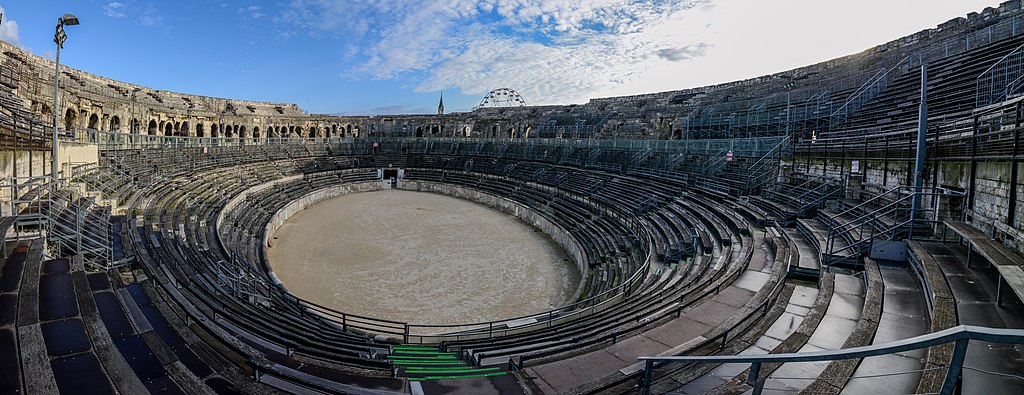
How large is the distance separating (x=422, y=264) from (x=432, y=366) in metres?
12.3

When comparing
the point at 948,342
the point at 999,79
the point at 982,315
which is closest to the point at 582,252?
the point at 982,315

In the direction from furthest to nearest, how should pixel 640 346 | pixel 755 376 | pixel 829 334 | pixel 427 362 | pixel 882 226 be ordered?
1. pixel 882 226
2. pixel 427 362
3. pixel 640 346
4. pixel 829 334
5. pixel 755 376

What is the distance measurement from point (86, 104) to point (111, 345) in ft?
125

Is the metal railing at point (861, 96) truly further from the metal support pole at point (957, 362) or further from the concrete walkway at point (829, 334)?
the metal support pole at point (957, 362)

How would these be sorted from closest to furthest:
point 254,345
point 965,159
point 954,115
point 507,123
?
point 254,345, point 965,159, point 954,115, point 507,123

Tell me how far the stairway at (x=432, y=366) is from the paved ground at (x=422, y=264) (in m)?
4.95

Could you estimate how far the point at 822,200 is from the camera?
612 inches

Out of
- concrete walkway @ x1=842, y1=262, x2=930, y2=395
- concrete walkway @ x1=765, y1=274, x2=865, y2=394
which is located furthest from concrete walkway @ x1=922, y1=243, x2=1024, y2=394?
concrete walkway @ x1=765, y1=274, x2=865, y2=394

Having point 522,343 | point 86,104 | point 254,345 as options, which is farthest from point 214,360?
point 86,104

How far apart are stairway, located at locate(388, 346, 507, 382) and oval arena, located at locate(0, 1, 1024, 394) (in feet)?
0.30

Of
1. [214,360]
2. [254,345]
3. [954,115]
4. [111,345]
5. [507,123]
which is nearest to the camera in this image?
[111,345]

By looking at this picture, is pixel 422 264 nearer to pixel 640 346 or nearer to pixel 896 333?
pixel 640 346

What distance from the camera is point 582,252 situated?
21250 mm

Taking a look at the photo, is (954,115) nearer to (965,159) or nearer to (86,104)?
(965,159)
